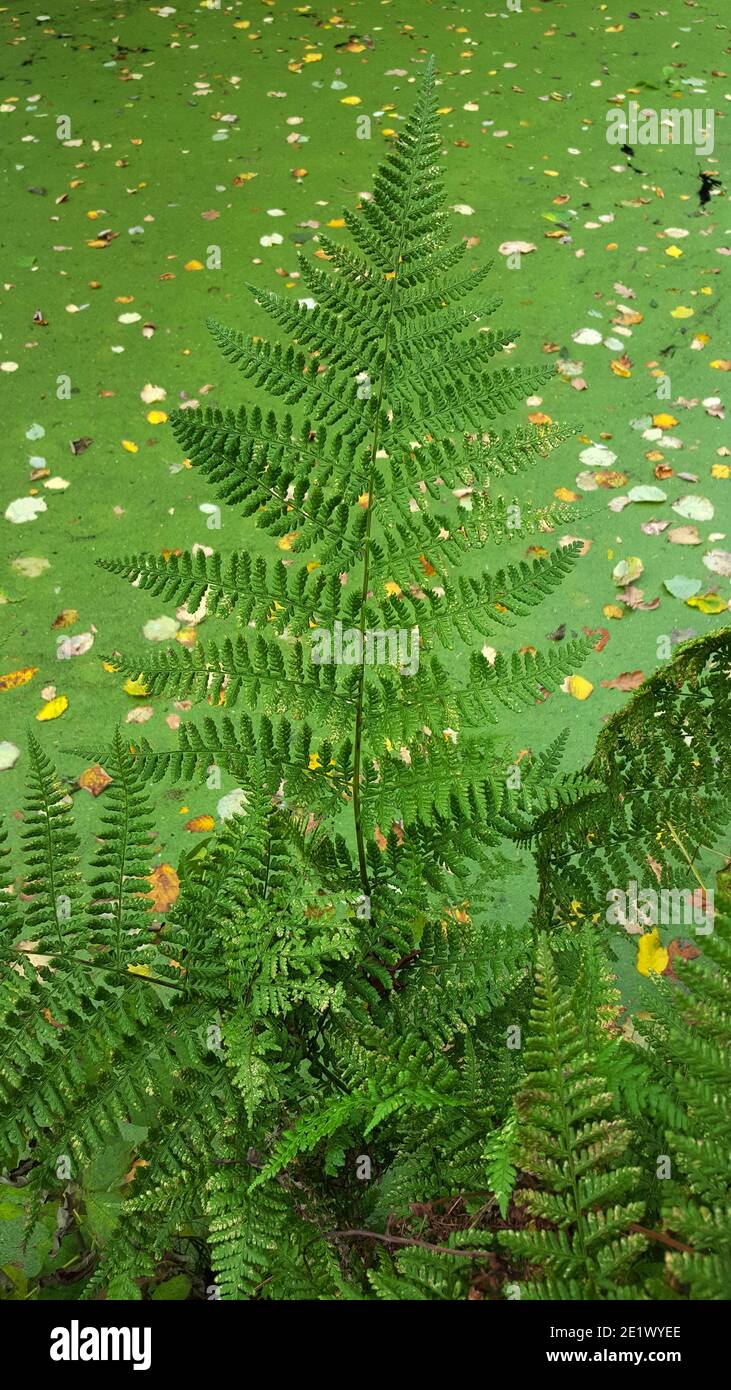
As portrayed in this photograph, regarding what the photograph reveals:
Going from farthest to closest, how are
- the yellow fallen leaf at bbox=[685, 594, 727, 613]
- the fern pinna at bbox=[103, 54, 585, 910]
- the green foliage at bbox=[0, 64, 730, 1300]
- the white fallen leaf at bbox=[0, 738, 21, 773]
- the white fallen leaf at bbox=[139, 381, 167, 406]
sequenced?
the white fallen leaf at bbox=[139, 381, 167, 406]
the yellow fallen leaf at bbox=[685, 594, 727, 613]
the white fallen leaf at bbox=[0, 738, 21, 773]
the fern pinna at bbox=[103, 54, 585, 910]
the green foliage at bbox=[0, 64, 730, 1300]

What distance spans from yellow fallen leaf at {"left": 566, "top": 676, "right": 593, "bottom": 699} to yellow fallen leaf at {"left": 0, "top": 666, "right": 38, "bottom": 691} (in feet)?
5.27

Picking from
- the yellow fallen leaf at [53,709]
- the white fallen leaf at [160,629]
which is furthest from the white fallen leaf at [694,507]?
the yellow fallen leaf at [53,709]

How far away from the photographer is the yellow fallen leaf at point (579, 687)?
2689mm

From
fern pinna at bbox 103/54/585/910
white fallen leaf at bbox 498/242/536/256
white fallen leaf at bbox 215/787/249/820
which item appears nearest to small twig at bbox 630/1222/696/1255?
fern pinna at bbox 103/54/585/910

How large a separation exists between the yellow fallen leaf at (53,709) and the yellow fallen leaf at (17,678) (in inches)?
5.1

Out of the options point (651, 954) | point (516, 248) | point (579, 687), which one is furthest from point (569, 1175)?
point (516, 248)

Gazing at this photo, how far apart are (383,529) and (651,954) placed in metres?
1.41

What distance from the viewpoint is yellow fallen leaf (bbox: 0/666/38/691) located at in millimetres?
2811

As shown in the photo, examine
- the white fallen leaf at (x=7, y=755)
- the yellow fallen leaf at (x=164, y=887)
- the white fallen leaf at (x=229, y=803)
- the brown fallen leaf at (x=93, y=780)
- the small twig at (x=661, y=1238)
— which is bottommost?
the yellow fallen leaf at (x=164, y=887)

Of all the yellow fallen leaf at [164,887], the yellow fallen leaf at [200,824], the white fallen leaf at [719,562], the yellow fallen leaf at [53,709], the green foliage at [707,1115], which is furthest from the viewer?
Result: the white fallen leaf at [719,562]

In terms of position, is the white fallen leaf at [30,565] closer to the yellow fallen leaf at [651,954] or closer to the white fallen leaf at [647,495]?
the white fallen leaf at [647,495]

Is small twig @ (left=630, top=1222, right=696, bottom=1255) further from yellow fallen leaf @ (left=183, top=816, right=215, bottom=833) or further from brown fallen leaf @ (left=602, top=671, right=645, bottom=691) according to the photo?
brown fallen leaf @ (left=602, top=671, right=645, bottom=691)

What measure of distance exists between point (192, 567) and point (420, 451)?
1.06ft

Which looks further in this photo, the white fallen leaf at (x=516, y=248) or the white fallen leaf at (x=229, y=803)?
the white fallen leaf at (x=516, y=248)
